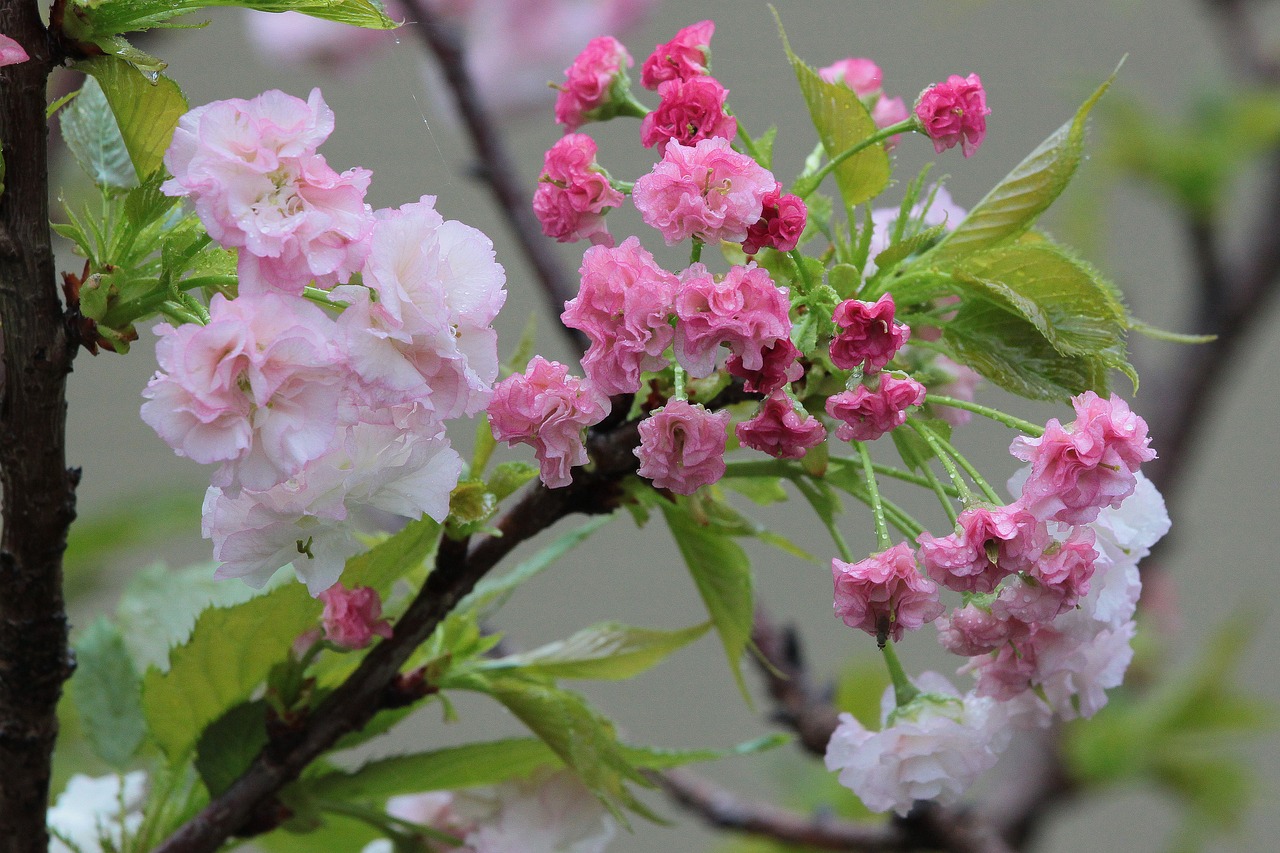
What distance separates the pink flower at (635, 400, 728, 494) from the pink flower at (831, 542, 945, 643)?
0.05 metres

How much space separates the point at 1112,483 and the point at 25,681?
0.33 m

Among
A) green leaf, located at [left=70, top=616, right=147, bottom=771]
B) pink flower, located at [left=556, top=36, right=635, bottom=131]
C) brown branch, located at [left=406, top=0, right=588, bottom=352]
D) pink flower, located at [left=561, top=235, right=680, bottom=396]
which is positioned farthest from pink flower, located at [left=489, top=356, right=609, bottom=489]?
brown branch, located at [left=406, top=0, right=588, bottom=352]

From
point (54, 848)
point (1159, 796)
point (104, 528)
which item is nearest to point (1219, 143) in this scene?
point (1159, 796)

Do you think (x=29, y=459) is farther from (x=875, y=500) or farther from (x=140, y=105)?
(x=875, y=500)

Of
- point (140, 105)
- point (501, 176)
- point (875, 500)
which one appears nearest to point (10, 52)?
point (140, 105)

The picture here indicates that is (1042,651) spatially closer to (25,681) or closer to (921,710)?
(921,710)

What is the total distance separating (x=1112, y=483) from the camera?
1.07 feet

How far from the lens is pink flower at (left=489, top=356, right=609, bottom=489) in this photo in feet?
1.10

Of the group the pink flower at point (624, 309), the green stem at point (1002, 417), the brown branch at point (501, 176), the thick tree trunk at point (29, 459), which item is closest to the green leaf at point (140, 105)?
the thick tree trunk at point (29, 459)

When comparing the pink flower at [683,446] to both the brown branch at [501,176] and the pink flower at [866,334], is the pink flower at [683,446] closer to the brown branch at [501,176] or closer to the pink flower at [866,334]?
the pink flower at [866,334]

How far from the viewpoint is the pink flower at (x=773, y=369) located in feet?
1.10

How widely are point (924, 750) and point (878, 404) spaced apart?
13 centimetres

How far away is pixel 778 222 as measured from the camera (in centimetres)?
34

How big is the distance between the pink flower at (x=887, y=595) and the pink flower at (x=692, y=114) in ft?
0.41
